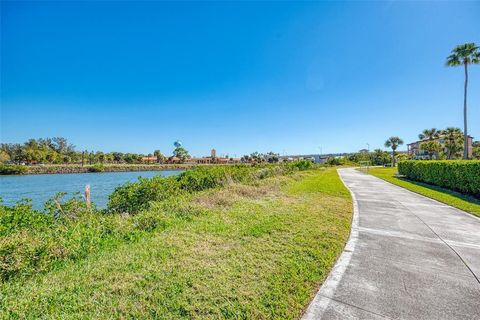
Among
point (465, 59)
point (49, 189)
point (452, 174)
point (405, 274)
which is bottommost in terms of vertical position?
point (49, 189)

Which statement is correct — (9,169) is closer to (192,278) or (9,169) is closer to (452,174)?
(192,278)

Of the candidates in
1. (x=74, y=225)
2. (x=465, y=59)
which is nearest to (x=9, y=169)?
(x=74, y=225)

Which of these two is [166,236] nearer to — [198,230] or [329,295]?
[198,230]

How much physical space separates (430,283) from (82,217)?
25.5ft

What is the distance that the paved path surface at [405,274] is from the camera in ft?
8.55

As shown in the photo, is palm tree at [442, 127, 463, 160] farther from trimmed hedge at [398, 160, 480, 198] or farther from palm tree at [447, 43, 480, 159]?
trimmed hedge at [398, 160, 480, 198]

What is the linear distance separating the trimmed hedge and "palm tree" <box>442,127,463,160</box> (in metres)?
39.2

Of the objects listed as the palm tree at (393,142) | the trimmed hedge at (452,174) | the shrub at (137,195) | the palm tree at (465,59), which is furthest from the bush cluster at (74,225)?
the palm tree at (393,142)

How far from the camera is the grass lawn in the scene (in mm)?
2547

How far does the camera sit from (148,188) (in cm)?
816

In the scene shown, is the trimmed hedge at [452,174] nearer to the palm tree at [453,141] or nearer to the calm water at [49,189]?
the calm water at [49,189]

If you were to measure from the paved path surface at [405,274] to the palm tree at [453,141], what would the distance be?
54359 mm

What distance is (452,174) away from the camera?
1234cm

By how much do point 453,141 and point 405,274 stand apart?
199 feet
